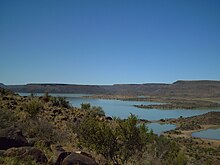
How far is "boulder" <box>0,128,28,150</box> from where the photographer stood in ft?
32.7

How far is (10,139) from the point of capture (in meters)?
10.2

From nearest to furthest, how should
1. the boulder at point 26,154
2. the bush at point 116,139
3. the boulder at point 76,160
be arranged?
the boulder at point 26,154
the boulder at point 76,160
the bush at point 116,139

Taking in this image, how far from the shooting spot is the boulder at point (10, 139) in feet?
32.7

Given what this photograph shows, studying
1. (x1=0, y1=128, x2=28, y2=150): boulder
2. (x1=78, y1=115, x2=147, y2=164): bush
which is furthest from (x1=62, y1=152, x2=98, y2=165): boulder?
(x1=78, y1=115, x2=147, y2=164): bush

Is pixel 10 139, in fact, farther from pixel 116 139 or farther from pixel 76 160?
pixel 116 139

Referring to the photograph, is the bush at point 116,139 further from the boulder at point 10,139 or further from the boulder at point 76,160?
the boulder at point 76,160

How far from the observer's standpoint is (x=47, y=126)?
16.2 metres

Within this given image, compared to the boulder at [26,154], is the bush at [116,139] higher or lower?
lower

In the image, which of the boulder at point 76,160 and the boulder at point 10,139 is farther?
the boulder at point 10,139

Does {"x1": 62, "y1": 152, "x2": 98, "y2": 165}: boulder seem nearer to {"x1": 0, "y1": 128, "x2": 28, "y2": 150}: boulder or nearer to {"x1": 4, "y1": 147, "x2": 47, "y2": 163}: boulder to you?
{"x1": 4, "y1": 147, "x2": 47, "y2": 163}: boulder

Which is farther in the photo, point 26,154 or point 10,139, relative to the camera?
point 10,139

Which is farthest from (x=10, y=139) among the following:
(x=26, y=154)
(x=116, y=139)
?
(x=116, y=139)

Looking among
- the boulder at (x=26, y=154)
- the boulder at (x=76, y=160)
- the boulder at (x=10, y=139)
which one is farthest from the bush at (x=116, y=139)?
the boulder at (x=26, y=154)

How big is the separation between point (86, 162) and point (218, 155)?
38.8m
